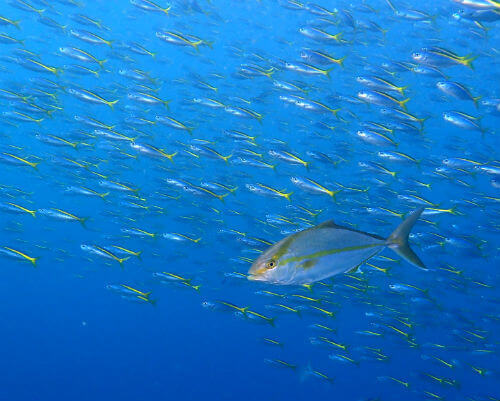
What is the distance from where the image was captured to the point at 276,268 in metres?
2.05

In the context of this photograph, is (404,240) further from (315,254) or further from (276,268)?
(276,268)

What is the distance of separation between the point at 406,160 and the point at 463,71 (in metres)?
16.7

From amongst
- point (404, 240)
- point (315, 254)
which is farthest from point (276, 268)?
point (404, 240)

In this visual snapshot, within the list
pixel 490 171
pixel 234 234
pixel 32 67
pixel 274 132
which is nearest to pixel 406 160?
pixel 490 171

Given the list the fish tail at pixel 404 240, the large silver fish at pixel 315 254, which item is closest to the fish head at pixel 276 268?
the large silver fish at pixel 315 254

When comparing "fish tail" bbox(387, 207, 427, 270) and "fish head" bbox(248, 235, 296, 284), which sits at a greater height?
"fish tail" bbox(387, 207, 427, 270)

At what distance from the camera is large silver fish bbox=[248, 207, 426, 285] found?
2.04 m

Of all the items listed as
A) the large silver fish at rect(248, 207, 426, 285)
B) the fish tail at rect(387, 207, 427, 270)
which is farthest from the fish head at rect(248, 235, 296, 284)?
the fish tail at rect(387, 207, 427, 270)

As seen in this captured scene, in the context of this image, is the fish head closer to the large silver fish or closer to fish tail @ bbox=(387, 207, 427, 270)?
the large silver fish

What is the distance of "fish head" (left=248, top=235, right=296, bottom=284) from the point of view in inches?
80.7

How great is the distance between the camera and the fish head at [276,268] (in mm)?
2049

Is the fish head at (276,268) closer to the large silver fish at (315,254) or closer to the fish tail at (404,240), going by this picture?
the large silver fish at (315,254)

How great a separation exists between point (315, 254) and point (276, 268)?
206 mm

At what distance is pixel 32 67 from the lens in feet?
24.2
